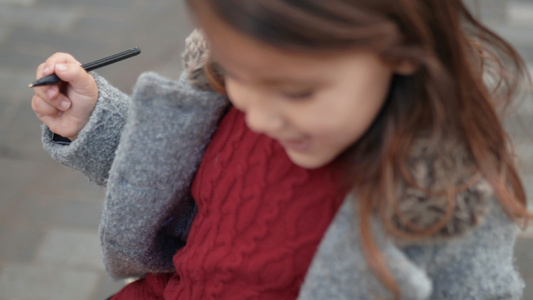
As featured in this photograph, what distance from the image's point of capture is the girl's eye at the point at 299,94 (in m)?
0.69

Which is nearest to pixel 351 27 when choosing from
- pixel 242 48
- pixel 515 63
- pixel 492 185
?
pixel 242 48

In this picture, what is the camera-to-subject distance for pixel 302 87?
0.69 metres

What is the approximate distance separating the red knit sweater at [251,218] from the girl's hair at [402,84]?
102mm

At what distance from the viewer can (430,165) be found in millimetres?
770

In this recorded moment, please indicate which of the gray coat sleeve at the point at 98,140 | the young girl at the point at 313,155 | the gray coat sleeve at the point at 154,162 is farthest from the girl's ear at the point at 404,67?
the gray coat sleeve at the point at 98,140

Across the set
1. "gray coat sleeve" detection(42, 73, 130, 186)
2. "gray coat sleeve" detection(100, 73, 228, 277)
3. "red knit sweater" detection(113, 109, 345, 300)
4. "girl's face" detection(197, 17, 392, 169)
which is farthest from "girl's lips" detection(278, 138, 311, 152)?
"gray coat sleeve" detection(42, 73, 130, 186)

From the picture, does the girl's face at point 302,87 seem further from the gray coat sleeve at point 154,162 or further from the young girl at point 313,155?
the gray coat sleeve at point 154,162

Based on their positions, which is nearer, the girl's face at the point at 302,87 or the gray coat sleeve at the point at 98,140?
the girl's face at the point at 302,87

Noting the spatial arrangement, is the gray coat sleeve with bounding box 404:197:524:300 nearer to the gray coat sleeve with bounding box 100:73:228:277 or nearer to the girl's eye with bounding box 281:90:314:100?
the girl's eye with bounding box 281:90:314:100

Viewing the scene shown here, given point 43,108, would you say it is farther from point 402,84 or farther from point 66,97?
point 402,84

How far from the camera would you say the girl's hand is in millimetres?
1096

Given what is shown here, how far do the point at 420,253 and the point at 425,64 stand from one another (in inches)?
9.6

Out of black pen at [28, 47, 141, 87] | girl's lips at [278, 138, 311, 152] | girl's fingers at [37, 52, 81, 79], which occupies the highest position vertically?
girl's lips at [278, 138, 311, 152]

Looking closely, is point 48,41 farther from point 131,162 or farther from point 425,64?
point 425,64
